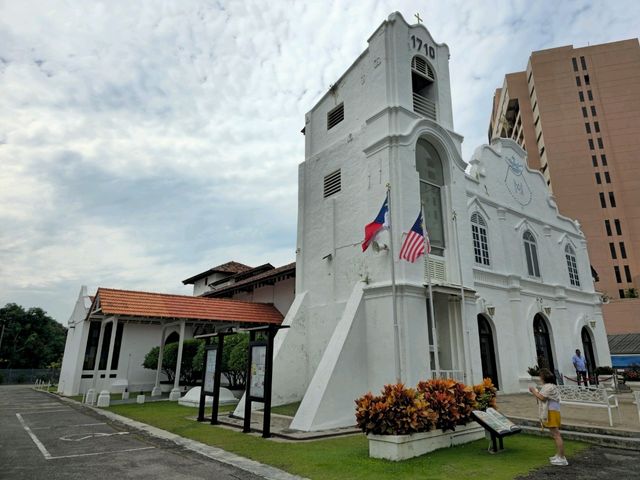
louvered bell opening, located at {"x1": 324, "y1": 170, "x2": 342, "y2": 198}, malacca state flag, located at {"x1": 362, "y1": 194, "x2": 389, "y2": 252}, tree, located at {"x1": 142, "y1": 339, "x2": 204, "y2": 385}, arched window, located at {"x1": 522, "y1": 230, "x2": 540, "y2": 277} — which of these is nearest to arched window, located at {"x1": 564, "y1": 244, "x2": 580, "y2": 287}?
arched window, located at {"x1": 522, "y1": 230, "x2": 540, "y2": 277}

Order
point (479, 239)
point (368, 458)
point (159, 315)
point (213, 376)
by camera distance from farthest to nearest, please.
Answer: point (479, 239) → point (159, 315) → point (213, 376) → point (368, 458)

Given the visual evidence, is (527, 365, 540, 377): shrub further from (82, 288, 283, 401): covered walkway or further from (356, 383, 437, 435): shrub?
(82, 288, 283, 401): covered walkway

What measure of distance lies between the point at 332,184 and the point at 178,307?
9.03 m

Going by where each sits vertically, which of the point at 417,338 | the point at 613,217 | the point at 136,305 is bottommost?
the point at 417,338

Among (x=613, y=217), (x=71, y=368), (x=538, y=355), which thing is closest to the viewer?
(x=538, y=355)

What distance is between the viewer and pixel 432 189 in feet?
45.6

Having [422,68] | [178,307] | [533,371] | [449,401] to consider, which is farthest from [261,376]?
[422,68]

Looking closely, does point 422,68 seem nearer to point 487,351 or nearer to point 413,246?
point 413,246

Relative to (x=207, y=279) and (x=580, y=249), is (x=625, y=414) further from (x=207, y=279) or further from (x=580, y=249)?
(x=207, y=279)

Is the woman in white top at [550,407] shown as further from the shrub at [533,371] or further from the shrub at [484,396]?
the shrub at [533,371]

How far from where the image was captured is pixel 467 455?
6953mm

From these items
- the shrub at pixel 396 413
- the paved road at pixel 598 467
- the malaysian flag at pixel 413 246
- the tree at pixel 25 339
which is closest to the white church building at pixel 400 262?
the malaysian flag at pixel 413 246

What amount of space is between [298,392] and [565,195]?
50.3 m

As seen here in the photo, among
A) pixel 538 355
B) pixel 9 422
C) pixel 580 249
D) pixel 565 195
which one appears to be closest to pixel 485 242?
pixel 538 355
